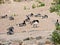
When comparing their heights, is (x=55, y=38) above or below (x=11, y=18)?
above

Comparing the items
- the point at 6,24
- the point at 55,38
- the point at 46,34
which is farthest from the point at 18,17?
the point at 55,38

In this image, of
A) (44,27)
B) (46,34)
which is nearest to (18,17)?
(44,27)

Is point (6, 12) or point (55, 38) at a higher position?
point (55, 38)

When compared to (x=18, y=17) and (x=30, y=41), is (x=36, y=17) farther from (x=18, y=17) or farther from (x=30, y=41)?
(x=30, y=41)

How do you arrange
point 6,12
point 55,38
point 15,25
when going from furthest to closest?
point 6,12 < point 15,25 < point 55,38

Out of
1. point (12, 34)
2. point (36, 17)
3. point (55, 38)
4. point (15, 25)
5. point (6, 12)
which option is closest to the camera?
point (55, 38)

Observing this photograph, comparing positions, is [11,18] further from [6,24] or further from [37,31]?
[37,31]

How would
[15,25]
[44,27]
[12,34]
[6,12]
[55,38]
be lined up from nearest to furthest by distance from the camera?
[55,38], [12,34], [44,27], [15,25], [6,12]

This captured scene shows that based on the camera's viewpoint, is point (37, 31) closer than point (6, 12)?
Yes


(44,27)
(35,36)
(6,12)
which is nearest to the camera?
(35,36)
